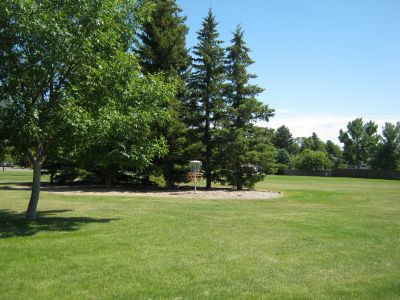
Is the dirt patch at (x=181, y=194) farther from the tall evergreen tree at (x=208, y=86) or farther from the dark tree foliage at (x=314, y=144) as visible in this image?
the dark tree foliage at (x=314, y=144)

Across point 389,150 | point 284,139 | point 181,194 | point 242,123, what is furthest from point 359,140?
point 181,194

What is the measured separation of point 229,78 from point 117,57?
17.3 meters

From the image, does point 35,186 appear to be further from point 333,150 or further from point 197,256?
point 333,150

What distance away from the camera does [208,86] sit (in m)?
28.7

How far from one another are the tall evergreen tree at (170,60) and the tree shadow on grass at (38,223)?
13024mm

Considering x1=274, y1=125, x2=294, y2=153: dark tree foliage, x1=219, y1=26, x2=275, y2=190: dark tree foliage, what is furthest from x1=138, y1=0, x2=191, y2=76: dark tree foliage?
x1=274, y1=125, x2=294, y2=153: dark tree foliage

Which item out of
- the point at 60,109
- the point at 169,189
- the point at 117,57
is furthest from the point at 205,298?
the point at 169,189

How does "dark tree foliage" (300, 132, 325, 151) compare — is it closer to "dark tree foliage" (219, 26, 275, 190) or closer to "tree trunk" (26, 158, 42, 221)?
"dark tree foliage" (219, 26, 275, 190)

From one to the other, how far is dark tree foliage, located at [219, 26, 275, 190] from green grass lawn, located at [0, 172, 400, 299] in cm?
1333

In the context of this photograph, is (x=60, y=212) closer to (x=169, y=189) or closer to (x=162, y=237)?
(x=162, y=237)

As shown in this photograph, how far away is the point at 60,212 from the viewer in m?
14.8

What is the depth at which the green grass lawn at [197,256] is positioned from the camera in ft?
20.5

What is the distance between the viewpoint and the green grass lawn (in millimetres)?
6258

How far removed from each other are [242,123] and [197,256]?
20958 millimetres
